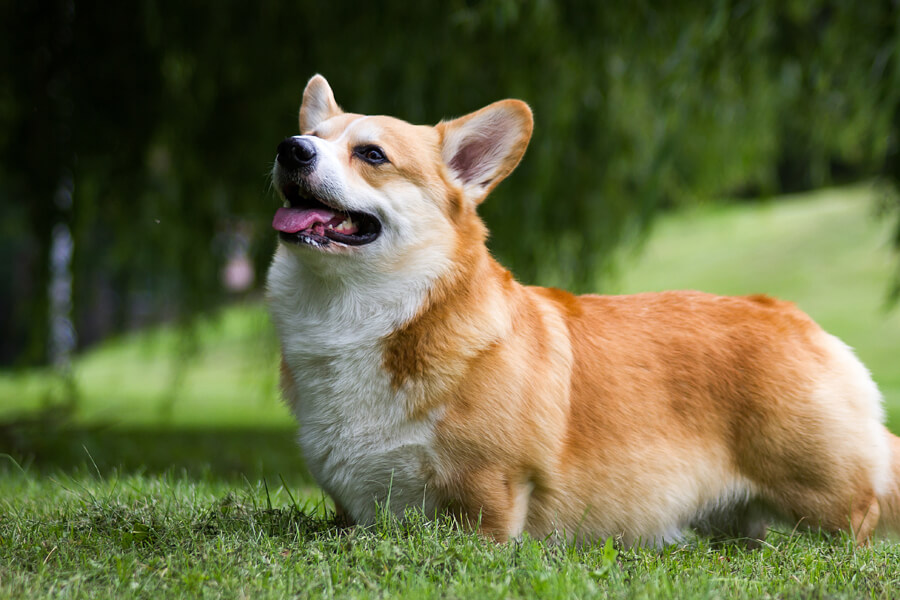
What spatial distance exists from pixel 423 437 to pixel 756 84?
4.85m

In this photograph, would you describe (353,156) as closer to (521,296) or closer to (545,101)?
(521,296)

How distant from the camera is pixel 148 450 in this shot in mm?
7520

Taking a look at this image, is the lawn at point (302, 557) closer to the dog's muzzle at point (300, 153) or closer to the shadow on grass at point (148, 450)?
the shadow on grass at point (148, 450)

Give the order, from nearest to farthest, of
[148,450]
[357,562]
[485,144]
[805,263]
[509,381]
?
[357,562] → [509,381] → [485,144] → [148,450] → [805,263]

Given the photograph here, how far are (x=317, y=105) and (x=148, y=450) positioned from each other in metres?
4.75

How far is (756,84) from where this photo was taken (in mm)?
6684

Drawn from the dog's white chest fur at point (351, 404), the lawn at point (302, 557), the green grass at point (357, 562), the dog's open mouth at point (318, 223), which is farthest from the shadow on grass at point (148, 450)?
the dog's open mouth at point (318, 223)

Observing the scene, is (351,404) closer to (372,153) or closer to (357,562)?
(357,562)

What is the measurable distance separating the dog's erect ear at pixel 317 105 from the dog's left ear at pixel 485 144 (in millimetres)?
496

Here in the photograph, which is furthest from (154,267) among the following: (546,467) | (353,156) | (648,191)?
(546,467)

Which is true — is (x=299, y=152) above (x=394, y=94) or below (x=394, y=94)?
below

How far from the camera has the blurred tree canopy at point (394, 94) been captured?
18.0ft

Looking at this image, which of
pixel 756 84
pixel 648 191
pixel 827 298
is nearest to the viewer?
pixel 648 191

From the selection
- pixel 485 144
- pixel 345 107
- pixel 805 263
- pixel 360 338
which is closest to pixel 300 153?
pixel 360 338
